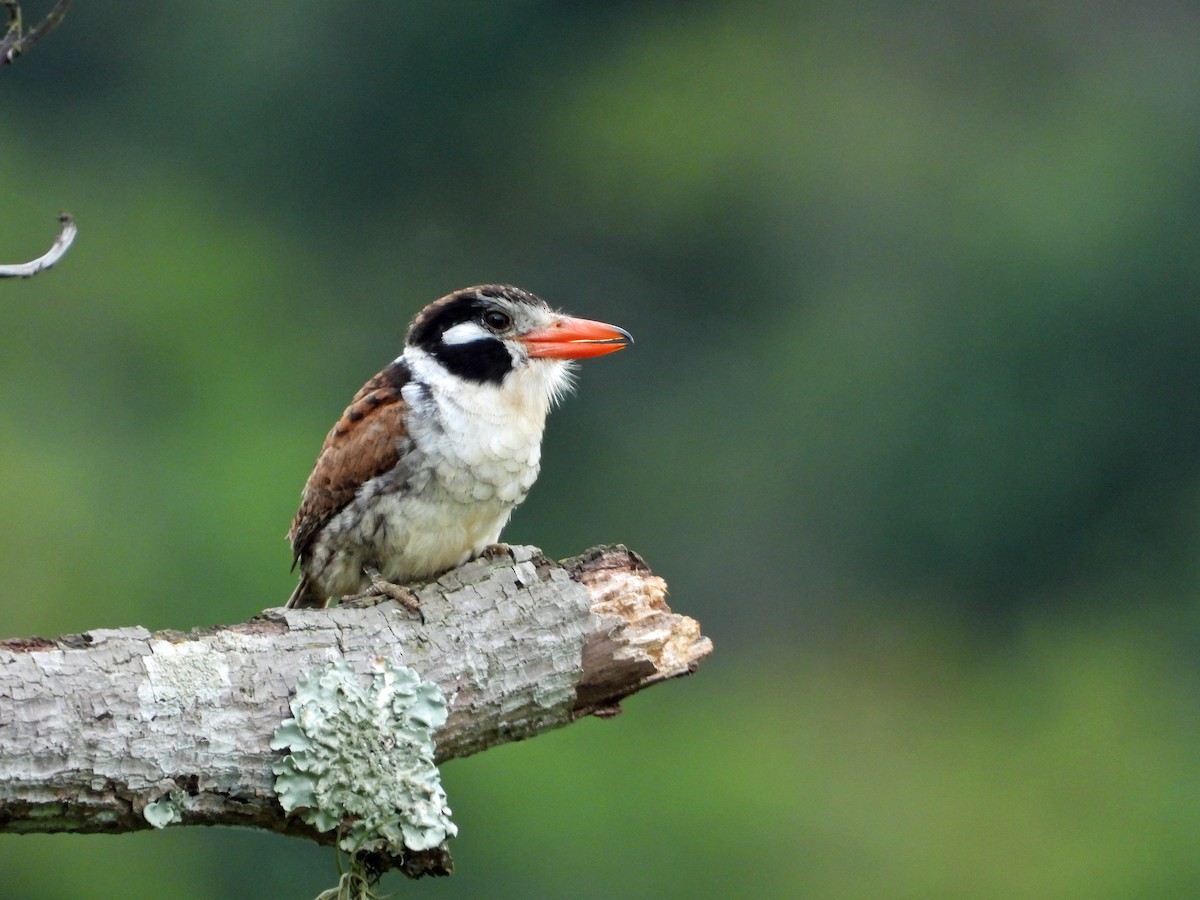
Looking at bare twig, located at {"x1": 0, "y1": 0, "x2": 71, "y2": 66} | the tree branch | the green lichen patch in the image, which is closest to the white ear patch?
the tree branch

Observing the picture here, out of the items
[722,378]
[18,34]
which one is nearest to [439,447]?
[18,34]

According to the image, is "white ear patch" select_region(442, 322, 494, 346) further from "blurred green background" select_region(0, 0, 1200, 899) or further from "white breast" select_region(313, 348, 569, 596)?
"blurred green background" select_region(0, 0, 1200, 899)

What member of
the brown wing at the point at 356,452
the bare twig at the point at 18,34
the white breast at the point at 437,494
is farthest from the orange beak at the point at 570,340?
the bare twig at the point at 18,34

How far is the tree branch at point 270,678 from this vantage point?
444 centimetres

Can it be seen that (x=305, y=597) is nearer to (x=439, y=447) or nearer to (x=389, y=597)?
(x=439, y=447)

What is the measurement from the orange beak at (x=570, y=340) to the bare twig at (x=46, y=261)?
1.84 m

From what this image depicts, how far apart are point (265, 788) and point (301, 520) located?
64.0 inches

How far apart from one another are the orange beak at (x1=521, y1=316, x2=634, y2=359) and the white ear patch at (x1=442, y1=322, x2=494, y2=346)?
131mm

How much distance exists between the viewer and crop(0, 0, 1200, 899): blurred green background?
15.8 metres

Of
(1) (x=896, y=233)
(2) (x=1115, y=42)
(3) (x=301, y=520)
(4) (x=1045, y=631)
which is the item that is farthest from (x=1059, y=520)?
(3) (x=301, y=520)

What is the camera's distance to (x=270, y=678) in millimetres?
4758

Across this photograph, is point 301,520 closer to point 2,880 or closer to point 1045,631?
point 2,880

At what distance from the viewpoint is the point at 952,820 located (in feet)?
55.8

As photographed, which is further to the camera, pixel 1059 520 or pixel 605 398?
pixel 1059 520
